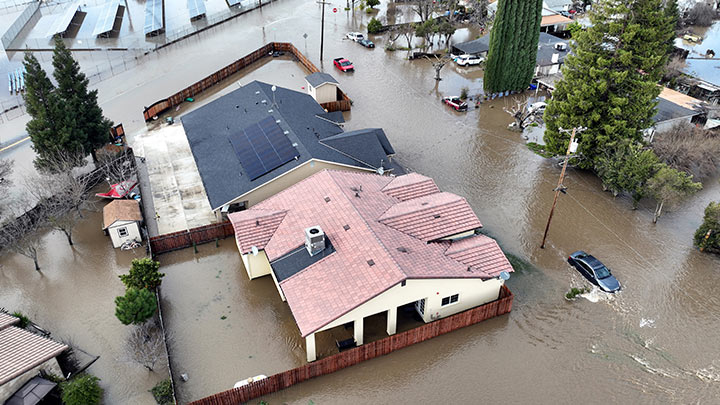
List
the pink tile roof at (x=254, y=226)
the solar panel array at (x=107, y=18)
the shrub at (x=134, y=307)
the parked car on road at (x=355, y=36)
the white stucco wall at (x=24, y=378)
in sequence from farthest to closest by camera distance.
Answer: the solar panel array at (x=107, y=18), the parked car on road at (x=355, y=36), the pink tile roof at (x=254, y=226), the shrub at (x=134, y=307), the white stucco wall at (x=24, y=378)

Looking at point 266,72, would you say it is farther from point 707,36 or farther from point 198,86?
point 707,36

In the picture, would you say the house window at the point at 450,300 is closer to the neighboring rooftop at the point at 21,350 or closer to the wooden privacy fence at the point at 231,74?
the neighboring rooftop at the point at 21,350

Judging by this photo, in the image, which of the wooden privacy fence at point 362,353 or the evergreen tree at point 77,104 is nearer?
the wooden privacy fence at point 362,353

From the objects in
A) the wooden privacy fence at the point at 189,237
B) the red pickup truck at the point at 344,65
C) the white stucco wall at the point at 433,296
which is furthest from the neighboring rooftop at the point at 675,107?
the wooden privacy fence at the point at 189,237

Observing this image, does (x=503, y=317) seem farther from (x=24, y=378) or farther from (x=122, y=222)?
(x=122, y=222)

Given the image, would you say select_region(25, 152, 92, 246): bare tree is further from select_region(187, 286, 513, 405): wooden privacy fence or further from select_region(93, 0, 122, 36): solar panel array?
select_region(93, 0, 122, 36): solar panel array

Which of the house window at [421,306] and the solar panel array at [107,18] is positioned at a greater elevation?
the solar panel array at [107,18]

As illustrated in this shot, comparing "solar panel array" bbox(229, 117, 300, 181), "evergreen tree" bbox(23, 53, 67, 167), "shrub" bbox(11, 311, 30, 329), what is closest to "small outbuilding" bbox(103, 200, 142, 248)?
"evergreen tree" bbox(23, 53, 67, 167)
